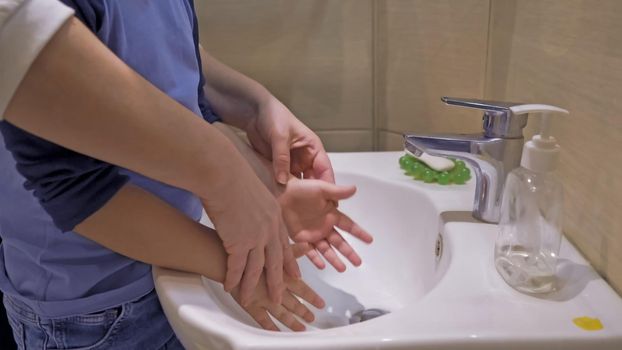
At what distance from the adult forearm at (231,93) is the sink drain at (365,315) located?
245mm

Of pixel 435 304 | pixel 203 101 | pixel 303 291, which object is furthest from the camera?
pixel 203 101

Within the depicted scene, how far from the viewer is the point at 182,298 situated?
0.42m

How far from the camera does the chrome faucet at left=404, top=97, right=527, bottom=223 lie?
1.73 feet

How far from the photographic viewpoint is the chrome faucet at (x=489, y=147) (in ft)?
1.73

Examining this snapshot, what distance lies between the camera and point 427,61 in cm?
80

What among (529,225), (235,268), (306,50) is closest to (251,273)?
(235,268)

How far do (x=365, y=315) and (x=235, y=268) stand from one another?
8.6 inches

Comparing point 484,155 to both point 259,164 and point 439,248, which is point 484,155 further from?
point 259,164

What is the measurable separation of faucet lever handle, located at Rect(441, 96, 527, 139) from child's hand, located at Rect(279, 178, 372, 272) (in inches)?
6.2

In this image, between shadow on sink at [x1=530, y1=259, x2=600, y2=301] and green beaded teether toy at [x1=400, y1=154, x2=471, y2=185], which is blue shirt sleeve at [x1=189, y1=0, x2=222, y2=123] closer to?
green beaded teether toy at [x1=400, y1=154, x2=471, y2=185]

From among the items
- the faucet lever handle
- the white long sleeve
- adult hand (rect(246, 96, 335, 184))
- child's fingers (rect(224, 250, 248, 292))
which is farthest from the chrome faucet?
the white long sleeve

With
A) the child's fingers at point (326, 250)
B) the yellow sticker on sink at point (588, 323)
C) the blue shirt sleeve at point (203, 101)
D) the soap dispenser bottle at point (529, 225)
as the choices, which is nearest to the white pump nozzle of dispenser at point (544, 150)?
the soap dispenser bottle at point (529, 225)

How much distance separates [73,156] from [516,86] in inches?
18.8

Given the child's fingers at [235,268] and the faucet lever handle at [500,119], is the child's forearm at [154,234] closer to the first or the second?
the child's fingers at [235,268]
